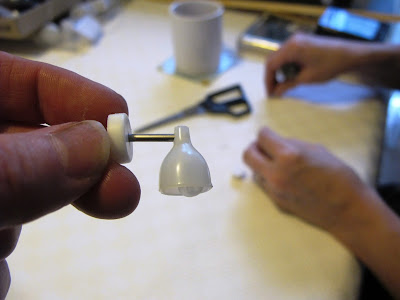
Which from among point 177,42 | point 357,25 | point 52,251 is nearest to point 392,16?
point 357,25

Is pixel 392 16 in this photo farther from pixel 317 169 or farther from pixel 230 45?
pixel 317 169

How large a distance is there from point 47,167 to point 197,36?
0.39 meters

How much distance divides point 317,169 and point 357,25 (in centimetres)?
33

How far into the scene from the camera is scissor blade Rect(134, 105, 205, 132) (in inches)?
19.0

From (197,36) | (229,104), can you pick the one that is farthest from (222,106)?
(197,36)

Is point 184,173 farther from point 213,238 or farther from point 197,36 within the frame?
point 197,36

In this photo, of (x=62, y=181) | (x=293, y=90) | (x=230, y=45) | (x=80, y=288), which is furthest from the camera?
(x=230, y=45)

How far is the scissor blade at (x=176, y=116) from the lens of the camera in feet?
1.58

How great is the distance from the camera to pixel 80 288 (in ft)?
1.10

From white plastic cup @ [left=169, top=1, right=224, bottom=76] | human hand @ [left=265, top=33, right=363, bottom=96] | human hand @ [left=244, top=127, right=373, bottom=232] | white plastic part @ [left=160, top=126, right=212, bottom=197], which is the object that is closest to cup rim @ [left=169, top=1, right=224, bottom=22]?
white plastic cup @ [left=169, top=1, right=224, bottom=76]

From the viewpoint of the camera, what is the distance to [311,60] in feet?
1.77

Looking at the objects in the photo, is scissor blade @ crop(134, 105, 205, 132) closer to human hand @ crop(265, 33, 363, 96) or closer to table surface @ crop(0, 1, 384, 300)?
table surface @ crop(0, 1, 384, 300)

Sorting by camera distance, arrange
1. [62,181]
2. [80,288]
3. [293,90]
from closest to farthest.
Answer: [62,181] → [80,288] → [293,90]

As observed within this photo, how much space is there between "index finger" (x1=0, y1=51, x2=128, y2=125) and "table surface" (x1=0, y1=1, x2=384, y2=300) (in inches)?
2.7
